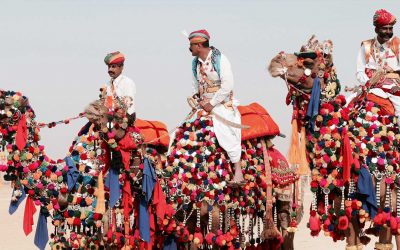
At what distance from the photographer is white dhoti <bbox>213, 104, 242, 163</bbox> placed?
1087 centimetres

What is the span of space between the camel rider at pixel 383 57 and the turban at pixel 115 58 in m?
3.20

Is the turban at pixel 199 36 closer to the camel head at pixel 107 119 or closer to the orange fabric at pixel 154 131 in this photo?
the orange fabric at pixel 154 131

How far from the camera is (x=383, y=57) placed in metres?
11.1

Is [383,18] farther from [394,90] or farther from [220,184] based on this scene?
[220,184]

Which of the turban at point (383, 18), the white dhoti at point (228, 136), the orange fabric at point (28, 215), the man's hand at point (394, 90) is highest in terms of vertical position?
the turban at point (383, 18)

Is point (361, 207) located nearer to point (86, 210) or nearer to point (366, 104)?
point (366, 104)

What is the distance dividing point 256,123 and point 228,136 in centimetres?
72

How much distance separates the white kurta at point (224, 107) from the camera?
10.9 metres

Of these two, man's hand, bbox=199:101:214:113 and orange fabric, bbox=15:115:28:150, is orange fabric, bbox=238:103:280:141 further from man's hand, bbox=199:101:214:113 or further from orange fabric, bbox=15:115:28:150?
orange fabric, bbox=15:115:28:150

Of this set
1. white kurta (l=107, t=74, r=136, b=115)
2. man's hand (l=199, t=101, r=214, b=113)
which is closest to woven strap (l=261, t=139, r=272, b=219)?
man's hand (l=199, t=101, r=214, b=113)

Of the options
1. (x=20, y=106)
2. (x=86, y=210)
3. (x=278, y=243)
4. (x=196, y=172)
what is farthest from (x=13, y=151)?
(x=278, y=243)

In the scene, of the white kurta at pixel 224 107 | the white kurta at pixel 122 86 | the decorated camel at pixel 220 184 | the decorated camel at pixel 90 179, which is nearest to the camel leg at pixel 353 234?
the decorated camel at pixel 220 184

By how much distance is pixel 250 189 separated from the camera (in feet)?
36.8

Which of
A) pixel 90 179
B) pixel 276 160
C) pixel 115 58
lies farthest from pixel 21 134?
pixel 276 160
